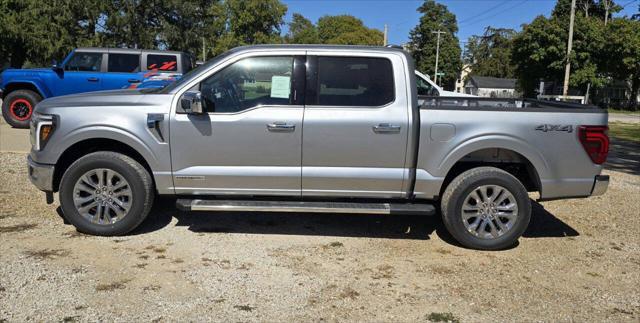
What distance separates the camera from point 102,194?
514 cm

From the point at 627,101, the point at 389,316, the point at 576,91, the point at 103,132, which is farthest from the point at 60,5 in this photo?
the point at 627,101

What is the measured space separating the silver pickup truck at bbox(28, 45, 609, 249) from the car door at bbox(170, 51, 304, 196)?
10 mm

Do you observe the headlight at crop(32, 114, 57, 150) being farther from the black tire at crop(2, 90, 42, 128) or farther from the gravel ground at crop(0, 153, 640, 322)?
the black tire at crop(2, 90, 42, 128)

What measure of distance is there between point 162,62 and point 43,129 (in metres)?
7.40

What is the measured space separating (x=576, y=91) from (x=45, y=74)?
160 ft

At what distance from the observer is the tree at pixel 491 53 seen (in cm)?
9906

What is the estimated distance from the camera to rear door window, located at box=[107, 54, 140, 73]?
39.5 ft

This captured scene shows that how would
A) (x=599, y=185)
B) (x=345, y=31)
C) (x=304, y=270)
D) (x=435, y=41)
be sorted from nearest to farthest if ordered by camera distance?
(x=304, y=270) < (x=599, y=185) < (x=435, y=41) < (x=345, y=31)

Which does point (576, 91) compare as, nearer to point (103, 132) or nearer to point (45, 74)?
point (45, 74)

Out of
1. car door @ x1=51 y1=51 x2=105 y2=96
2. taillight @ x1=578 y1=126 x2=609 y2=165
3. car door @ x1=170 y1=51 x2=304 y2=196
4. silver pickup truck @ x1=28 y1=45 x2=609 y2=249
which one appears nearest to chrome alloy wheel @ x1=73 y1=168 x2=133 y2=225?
silver pickup truck @ x1=28 y1=45 x2=609 y2=249

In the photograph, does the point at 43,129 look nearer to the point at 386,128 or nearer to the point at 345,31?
the point at 386,128

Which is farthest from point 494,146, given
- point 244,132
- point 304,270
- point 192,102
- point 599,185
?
point 192,102

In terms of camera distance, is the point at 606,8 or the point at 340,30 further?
the point at 340,30

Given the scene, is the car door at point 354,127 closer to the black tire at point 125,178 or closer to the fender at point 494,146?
the fender at point 494,146
